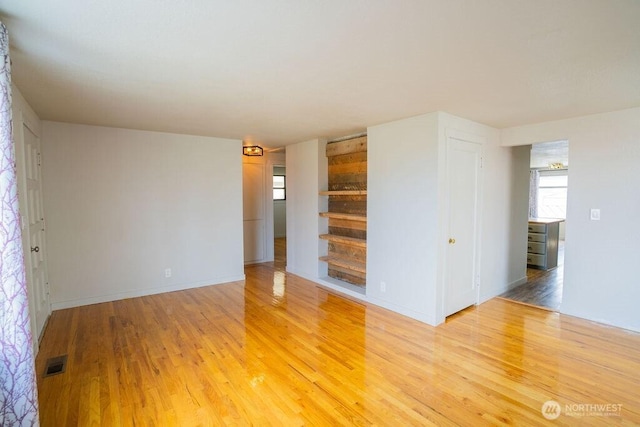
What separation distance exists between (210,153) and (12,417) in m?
3.92

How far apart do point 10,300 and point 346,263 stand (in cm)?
378

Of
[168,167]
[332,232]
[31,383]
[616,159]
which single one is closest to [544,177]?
[616,159]

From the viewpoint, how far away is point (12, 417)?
5.45 ft

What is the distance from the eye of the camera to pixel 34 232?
3.37 meters

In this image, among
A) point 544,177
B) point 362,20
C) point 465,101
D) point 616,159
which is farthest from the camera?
point 544,177

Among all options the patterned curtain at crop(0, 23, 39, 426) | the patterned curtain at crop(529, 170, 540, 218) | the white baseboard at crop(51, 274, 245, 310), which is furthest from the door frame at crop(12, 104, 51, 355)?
the patterned curtain at crop(529, 170, 540, 218)

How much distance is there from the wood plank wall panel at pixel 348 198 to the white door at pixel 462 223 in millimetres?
1289

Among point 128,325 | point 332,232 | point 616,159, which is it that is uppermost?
point 616,159

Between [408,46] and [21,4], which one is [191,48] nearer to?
[21,4]

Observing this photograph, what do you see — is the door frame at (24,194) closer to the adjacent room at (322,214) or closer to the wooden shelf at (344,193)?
the adjacent room at (322,214)

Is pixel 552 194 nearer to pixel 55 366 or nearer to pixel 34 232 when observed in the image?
pixel 55 366

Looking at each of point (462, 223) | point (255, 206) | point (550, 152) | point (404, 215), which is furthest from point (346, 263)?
point (550, 152)

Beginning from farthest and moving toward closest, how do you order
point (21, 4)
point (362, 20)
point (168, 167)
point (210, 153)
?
point (210, 153) < point (168, 167) < point (362, 20) < point (21, 4)

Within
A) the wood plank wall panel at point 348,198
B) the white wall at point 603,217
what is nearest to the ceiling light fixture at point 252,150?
the wood plank wall panel at point 348,198
